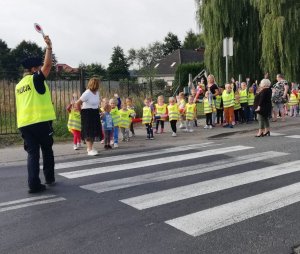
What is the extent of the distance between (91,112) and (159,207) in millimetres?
4401

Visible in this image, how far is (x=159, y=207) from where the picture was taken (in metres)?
5.59

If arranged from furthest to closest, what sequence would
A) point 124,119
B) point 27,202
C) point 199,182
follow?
point 124,119 < point 199,182 < point 27,202

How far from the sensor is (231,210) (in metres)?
5.46

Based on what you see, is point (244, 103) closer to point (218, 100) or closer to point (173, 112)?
point (218, 100)

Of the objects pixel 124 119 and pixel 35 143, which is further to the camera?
pixel 124 119

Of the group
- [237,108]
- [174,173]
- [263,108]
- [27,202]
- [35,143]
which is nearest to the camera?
[27,202]

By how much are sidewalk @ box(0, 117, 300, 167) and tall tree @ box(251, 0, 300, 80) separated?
269 inches

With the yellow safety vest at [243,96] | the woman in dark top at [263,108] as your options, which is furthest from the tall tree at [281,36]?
the woman in dark top at [263,108]

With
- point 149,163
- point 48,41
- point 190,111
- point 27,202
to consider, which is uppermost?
point 48,41

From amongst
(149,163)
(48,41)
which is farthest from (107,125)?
(48,41)

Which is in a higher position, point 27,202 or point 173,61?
point 173,61

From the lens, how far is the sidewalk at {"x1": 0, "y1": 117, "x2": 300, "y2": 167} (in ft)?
32.2

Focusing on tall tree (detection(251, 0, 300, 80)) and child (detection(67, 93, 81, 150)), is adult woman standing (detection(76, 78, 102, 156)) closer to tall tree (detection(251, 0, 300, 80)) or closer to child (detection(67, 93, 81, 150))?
child (detection(67, 93, 81, 150))

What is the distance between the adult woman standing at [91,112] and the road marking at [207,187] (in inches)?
137
